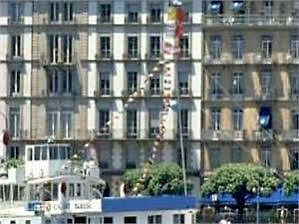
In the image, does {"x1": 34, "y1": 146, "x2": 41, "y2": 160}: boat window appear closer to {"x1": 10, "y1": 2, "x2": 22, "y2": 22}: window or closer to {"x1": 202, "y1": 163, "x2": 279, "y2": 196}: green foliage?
{"x1": 202, "y1": 163, "x2": 279, "y2": 196}: green foliage

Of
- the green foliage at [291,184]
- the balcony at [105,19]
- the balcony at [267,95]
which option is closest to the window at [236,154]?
the balcony at [267,95]

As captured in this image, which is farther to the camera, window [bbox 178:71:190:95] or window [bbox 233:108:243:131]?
window [bbox 178:71:190:95]

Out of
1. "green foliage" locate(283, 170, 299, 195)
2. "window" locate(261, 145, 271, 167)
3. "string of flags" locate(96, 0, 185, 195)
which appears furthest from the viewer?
"window" locate(261, 145, 271, 167)

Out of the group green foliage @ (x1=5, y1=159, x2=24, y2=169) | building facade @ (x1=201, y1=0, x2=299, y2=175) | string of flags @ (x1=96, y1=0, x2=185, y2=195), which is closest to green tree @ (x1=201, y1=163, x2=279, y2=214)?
string of flags @ (x1=96, y1=0, x2=185, y2=195)

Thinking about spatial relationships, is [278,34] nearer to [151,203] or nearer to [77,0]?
[77,0]

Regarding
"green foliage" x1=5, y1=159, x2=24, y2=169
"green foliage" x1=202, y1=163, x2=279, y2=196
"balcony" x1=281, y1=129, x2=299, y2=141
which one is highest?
"balcony" x1=281, y1=129, x2=299, y2=141

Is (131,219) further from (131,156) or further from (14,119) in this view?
(14,119)

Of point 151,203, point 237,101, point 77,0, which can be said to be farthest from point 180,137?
point 151,203

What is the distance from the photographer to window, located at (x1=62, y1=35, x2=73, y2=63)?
93.6 m

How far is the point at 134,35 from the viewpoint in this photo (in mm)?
93375

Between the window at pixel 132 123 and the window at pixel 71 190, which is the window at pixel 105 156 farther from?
the window at pixel 71 190

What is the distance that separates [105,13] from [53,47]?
403 cm

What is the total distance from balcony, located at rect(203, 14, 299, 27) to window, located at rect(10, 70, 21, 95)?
12.6 meters

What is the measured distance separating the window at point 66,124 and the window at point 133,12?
7204 millimetres
